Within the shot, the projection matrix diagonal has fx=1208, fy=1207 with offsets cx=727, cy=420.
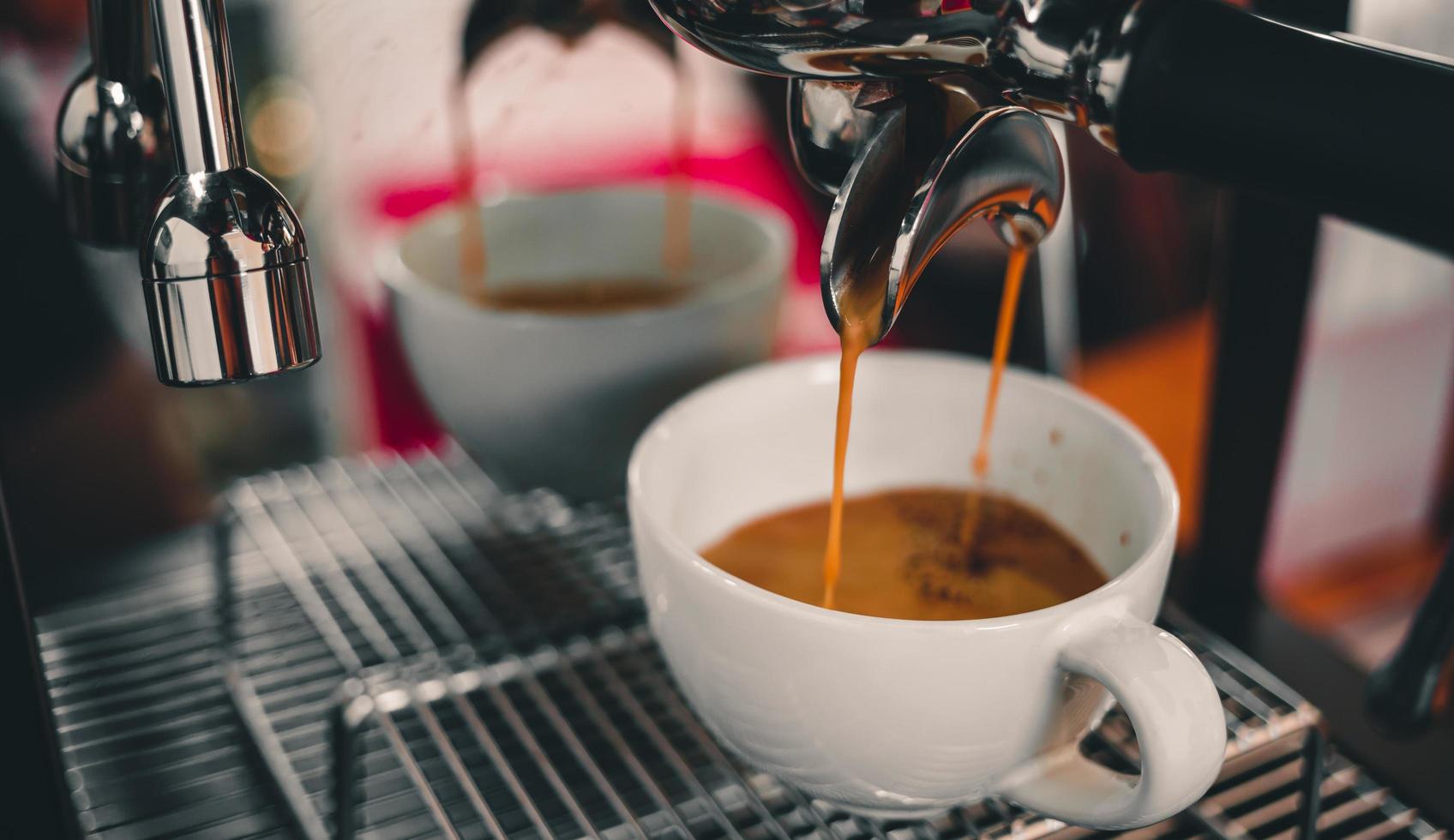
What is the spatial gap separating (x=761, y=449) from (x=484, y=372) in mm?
109

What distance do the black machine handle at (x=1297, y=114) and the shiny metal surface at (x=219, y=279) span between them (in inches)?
7.2

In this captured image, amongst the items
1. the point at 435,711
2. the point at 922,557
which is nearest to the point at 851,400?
the point at 922,557

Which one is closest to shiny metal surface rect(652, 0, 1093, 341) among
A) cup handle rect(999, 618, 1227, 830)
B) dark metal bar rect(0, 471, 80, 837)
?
cup handle rect(999, 618, 1227, 830)

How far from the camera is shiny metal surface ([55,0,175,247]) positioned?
344 mm

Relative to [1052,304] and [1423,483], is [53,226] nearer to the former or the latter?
[1052,304]

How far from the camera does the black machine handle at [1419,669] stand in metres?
0.33

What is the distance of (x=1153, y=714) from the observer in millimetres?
278

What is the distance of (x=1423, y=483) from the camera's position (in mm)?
1107

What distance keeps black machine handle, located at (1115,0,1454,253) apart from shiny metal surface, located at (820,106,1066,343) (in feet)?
0.12

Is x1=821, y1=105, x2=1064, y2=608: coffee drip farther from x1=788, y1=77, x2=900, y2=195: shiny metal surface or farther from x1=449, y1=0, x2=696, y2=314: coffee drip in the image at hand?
x1=449, y1=0, x2=696, y2=314: coffee drip

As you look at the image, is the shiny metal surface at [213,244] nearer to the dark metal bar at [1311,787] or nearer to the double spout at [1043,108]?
the double spout at [1043,108]

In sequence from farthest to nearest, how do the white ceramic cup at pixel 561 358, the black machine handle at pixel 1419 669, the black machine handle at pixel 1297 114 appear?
the white ceramic cup at pixel 561 358, the black machine handle at pixel 1419 669, the black machine handle at pixel 1297 114

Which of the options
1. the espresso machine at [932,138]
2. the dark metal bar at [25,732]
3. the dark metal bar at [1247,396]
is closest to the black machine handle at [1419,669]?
the espresso machine at [932,138]

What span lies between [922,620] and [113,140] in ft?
0.90
